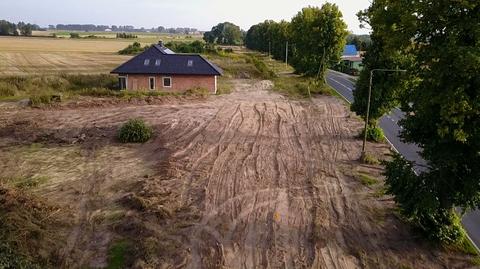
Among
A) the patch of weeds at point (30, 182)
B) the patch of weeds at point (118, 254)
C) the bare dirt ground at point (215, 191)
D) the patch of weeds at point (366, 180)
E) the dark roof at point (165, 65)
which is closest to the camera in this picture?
the patch of weeds at point (118, 254)

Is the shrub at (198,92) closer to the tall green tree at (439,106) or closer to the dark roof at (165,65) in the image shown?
the dark roof at (165,65)

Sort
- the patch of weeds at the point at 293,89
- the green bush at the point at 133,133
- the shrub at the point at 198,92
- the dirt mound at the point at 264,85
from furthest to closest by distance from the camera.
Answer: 1. the dirt mound at the point at 264,85
2. the patch of weeds at the point at 293,89
3. the shrub at the point at 198,92
4. the green bush at the point at 133,133

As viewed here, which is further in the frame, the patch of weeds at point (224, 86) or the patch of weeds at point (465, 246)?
the patch of weeds at point (224, 86)

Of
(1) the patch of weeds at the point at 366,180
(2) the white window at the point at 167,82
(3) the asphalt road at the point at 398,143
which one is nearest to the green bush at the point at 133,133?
(1) the patch of weeds at the point at 366,180

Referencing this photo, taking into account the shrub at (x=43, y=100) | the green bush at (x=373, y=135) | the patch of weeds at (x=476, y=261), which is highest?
the shrub at (x=43, y=100)

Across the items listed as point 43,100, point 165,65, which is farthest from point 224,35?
point 43,100

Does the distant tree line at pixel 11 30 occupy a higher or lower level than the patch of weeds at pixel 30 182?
higher

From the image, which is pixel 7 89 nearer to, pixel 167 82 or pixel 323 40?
pixel 167 82
